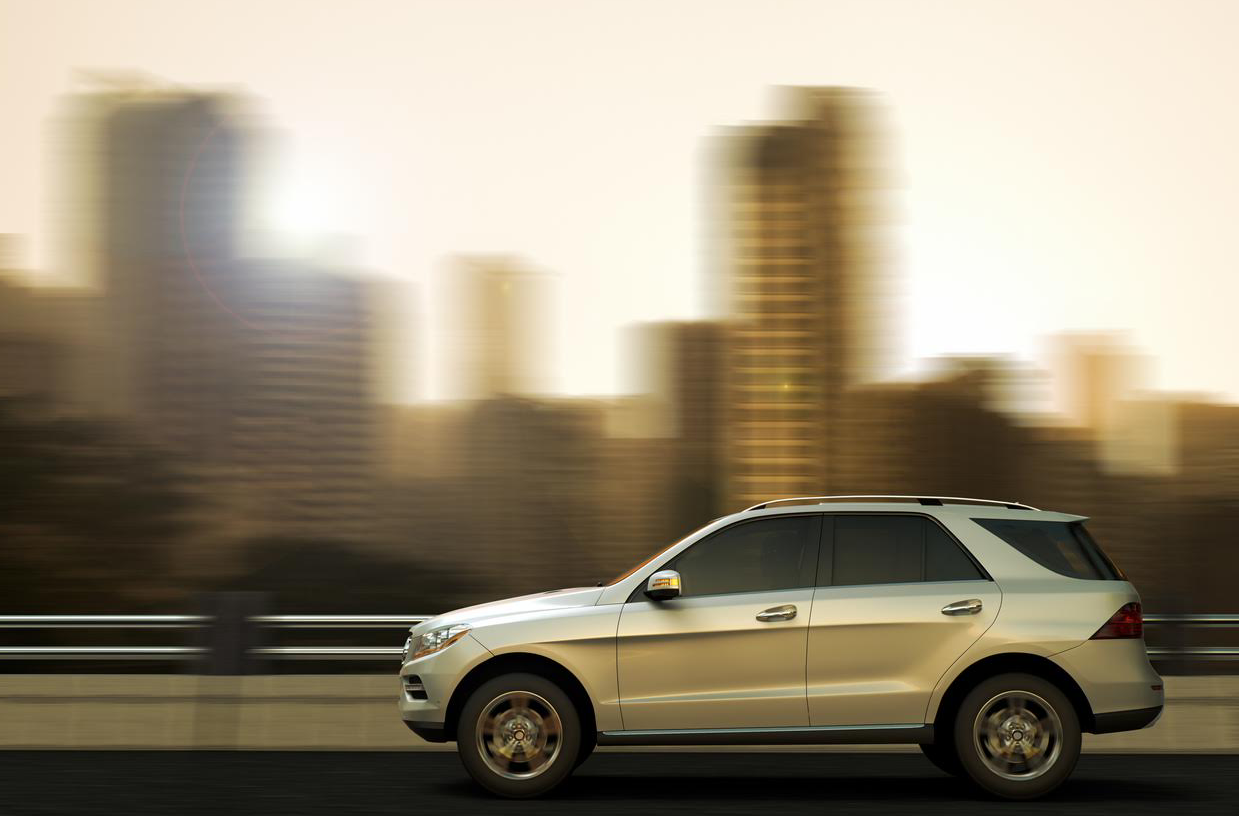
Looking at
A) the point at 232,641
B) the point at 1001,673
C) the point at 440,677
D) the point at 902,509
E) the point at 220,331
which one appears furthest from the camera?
the point at 220,331

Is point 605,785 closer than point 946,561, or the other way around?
point 946,561

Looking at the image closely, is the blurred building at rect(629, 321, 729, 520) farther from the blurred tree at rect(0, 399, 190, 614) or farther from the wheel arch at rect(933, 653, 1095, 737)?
the wheel arch at rect(933, 653, 1095, 737)

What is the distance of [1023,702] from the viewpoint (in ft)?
28.5

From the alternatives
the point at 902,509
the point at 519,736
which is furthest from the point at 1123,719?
the point at 519,736

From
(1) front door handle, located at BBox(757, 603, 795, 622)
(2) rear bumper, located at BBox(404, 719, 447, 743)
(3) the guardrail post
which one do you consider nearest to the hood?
(2) rear bumper, located at BBox(404, 719, 447, 743)

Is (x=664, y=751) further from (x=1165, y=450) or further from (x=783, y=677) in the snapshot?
(x=1165, y=450)

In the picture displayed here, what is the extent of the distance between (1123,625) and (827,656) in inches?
70.3

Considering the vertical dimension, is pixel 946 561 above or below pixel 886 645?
above

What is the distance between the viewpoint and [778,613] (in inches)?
343

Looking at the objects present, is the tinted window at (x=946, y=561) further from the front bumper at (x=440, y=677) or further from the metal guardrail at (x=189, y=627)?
the metal guardrail at (x=189, y=627)

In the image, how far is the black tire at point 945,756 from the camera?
28.7 ft

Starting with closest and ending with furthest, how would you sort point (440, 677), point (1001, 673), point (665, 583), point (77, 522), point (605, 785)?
point (665, 583), point (1001, 673), point (440, 677), point (605, 785), point (77, 522)

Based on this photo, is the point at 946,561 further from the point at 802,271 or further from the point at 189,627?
the point at 802,271

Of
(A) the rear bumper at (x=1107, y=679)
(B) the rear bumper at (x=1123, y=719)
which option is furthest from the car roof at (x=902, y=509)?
(B) the rear bumper at (x=1123, y=719)
